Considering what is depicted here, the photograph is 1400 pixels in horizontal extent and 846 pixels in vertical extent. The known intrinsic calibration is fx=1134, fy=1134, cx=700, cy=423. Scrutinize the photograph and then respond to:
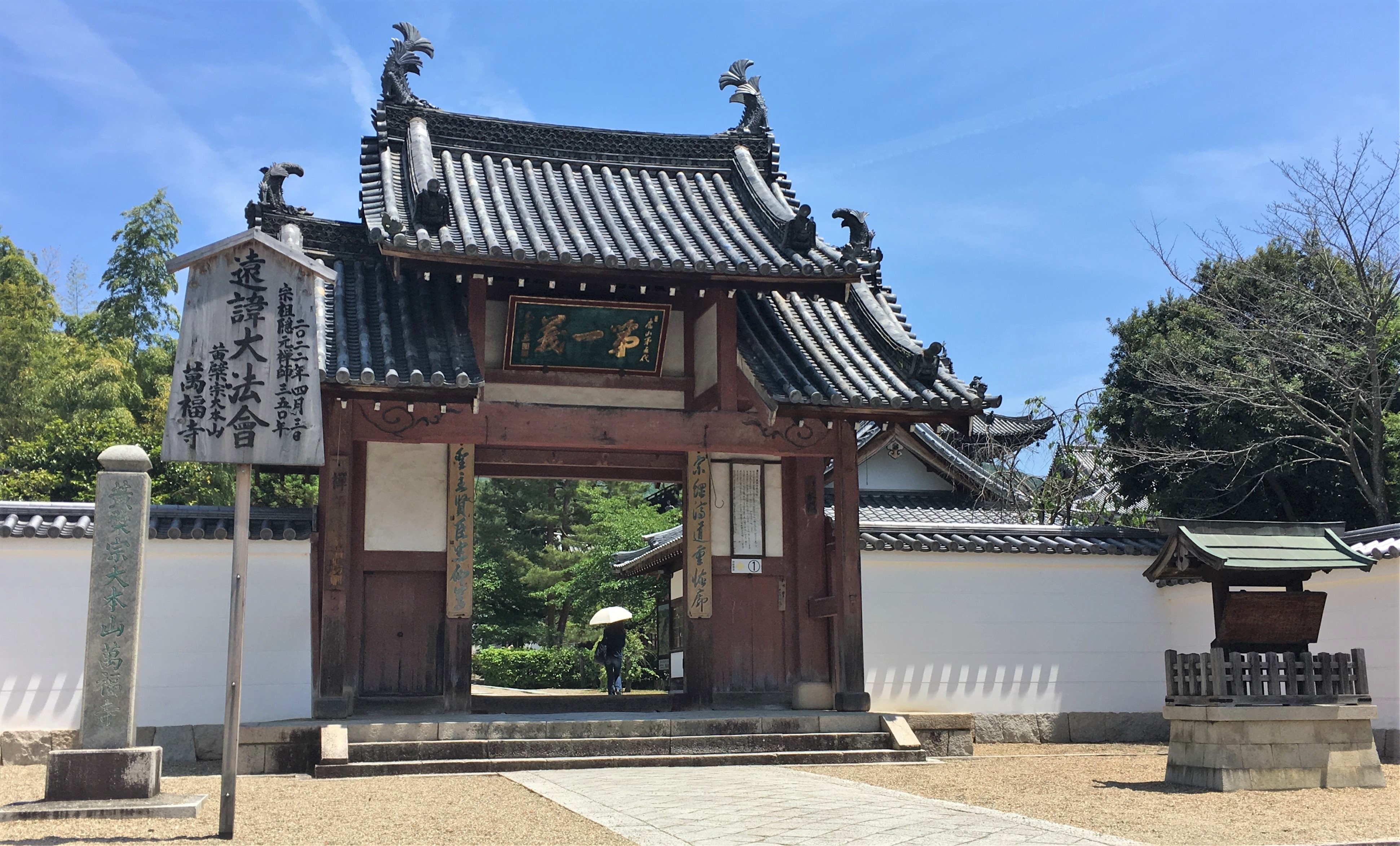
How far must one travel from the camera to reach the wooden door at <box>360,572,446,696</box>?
40.1ft

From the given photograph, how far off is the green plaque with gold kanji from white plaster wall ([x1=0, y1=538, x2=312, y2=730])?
3.30 meters

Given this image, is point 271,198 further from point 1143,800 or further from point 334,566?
point 1143,800

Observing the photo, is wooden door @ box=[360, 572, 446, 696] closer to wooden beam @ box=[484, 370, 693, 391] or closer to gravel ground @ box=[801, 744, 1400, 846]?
wooden beam @ box=[484, 370, 693, 391]

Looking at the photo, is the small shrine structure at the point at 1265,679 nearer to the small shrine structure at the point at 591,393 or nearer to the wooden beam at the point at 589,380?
the small shrine structure at the point at 591,393

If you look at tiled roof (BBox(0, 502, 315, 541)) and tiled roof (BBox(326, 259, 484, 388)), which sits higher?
tiled roof (BBox(326, 259, 484, 388))

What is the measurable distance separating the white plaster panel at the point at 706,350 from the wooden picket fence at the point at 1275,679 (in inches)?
229

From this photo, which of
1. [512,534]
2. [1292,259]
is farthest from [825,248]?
[512,534]

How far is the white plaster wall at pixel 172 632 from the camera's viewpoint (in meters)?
11.3

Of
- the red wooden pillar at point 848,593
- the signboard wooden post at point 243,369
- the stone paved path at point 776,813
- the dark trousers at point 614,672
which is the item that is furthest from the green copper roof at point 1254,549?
the dark trousers at point 614,672

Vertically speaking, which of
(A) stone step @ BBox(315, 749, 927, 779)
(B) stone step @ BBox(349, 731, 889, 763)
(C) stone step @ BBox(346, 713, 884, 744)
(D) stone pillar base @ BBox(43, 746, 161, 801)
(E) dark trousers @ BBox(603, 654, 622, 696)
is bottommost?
(E) dark trousers @ BBox(603, 654, 622, 696)

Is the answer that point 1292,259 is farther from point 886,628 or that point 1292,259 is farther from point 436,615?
point 436,615

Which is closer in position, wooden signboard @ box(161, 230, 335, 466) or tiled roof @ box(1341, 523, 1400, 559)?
wooden signboard @ box(161, 230, 335, 466)

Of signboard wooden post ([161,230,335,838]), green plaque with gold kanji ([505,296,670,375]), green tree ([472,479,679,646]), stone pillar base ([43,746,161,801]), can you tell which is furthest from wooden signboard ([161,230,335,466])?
green tree ([472,479,679,646])

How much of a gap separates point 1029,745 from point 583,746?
5.68 metres
